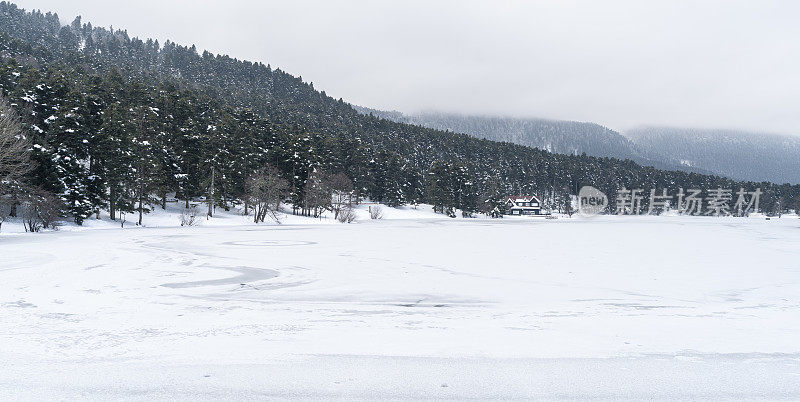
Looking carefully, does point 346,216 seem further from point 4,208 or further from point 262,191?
point 4,208

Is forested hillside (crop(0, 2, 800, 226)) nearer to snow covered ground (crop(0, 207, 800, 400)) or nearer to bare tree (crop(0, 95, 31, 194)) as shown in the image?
bare tree (crop(0, 95, 31, 194))

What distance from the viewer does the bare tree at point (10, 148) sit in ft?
98.1

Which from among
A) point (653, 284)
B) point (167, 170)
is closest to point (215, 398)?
point (653, 284)

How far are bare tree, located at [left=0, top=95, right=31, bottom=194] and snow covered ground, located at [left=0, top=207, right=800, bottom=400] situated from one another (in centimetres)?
1953

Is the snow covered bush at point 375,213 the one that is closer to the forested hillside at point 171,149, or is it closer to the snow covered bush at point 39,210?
the forested hillside at point 171,149

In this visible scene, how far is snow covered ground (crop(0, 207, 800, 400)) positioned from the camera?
5.16 metres

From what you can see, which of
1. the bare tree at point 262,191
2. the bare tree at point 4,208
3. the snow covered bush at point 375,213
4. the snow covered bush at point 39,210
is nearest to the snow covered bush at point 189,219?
the bare tree at point 262,191

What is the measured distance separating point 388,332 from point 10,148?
35.1 meters

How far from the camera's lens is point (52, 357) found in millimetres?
5977

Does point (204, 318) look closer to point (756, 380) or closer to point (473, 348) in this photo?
point (473, 348)

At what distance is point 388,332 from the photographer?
751 centimetres

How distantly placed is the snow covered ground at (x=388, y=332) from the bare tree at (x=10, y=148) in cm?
1953

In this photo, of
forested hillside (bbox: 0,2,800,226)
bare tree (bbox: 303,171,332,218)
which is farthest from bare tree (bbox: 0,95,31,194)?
bare tree (bbox: 303,171,332,218)

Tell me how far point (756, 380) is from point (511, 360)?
115 inches
